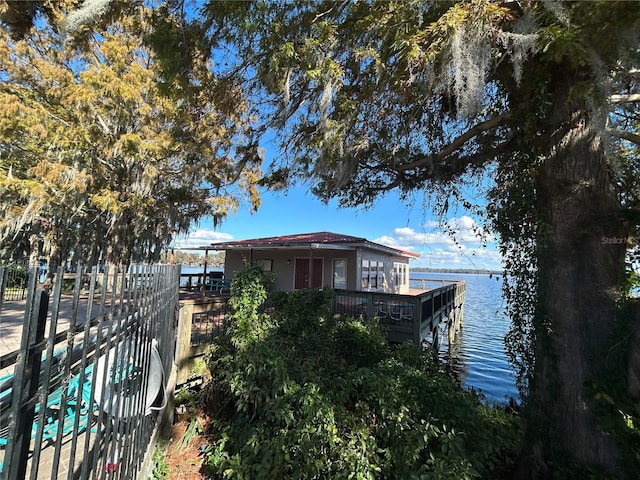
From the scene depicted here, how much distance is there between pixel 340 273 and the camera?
14508 mm

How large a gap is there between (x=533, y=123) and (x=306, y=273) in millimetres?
11842

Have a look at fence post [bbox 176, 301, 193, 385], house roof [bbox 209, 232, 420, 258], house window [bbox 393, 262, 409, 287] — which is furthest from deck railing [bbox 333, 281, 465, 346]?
house window [bbox 393, 262, 409, 287]

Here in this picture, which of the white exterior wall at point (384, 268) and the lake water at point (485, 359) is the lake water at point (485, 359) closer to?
the lake water at point (485, 359)

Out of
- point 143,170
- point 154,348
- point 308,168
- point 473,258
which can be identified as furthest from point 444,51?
point 143,170

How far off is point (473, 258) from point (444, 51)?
3486 mm

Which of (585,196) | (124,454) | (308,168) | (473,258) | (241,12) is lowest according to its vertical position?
(124,454)

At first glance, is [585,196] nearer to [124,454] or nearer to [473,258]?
[473,258]

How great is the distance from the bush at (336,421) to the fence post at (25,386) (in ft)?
8.10

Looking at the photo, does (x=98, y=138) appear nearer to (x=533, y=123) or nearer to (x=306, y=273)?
(x=306, y=273)

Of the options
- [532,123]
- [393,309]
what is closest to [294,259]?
[393,309]

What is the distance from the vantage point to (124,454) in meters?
2.25

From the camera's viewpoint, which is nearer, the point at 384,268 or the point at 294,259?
the point at 294,259

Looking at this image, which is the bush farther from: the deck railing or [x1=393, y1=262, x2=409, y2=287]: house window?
[x1=393, y1=262, x2=409, y2=287]: house window

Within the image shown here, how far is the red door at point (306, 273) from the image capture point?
14633 millimetres
